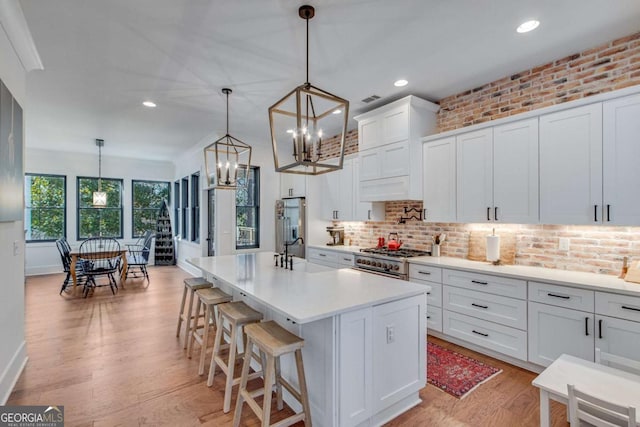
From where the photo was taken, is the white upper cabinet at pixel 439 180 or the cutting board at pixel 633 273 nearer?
the cutting board at pixel 633 273

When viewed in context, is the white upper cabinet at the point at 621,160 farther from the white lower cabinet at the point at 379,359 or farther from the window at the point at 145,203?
the window at the point at 145,203

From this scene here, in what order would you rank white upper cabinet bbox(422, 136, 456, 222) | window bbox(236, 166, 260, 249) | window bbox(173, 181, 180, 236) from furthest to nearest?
window bbox(173, 181, 180, 236)
window bbox(236, 166, 260, 249)
white upper cabinet bbox(422, 136, 456, 222)

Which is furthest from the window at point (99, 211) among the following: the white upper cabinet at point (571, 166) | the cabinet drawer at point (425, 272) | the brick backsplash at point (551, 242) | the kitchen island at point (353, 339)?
the white upper cabinet at point (571, 166)

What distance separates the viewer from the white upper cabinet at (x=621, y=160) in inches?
94.3

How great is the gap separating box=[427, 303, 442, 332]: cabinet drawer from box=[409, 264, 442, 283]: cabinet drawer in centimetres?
34

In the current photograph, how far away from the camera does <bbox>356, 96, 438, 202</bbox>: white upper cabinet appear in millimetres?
3895

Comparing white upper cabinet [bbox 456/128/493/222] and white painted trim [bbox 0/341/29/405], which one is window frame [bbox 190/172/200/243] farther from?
white upper cabinet [bbox 456/128/493/222]

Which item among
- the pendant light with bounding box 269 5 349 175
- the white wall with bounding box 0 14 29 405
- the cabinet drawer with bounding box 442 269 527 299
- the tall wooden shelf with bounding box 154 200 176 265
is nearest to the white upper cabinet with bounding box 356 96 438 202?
the pendant light with bounding box 269 5 349 175

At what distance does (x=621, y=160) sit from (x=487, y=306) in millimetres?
1675

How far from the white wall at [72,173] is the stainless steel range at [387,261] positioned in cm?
601

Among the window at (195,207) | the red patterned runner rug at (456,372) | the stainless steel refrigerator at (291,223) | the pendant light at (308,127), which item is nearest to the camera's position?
the pendant light at (308,127)

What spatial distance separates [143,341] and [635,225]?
4857 mm

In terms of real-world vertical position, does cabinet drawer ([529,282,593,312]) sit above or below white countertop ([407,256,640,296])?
below

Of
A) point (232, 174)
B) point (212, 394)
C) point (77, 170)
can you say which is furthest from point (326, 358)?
point (77, 170)
